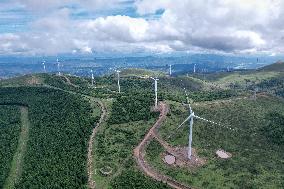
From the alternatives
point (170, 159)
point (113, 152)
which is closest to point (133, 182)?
point (170, 159)

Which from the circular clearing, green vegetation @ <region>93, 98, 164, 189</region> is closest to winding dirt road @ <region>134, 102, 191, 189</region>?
green vegetation @ <region>93, 98, 164, 189</region>

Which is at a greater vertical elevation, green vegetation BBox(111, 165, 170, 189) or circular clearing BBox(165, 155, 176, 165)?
A: circular clearing BBox(165, 155, 176, 165)

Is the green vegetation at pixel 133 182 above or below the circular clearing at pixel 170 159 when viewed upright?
below

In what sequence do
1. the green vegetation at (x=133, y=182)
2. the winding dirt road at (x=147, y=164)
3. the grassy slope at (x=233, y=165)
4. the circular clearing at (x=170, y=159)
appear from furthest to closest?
Result: the circular clearing at (x=170, y=159), the winding dirt road at (x=147, y=164), the grassy slope at (x=233, y=165), the green vegetation at (x=133, y=182)

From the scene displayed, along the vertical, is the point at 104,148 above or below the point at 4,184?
above

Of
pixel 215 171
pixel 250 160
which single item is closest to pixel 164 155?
pixel 215 171

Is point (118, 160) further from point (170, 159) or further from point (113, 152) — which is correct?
point (170, 159)

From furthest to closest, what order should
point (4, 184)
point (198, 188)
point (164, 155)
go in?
point (4, 184), point (164, 155), point (198, 188)

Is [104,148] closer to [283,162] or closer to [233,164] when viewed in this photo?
[233,164]

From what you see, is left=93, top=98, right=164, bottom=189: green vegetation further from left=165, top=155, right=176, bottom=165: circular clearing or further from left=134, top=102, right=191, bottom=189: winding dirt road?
left=165, top=155, right=176, bottom=165: circular clearing

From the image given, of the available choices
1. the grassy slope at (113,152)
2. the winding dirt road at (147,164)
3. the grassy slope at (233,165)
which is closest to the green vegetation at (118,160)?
the grassy slope at (113,152)

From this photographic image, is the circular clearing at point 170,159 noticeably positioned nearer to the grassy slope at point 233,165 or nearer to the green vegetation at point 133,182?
the grassy slope at point 233,165
